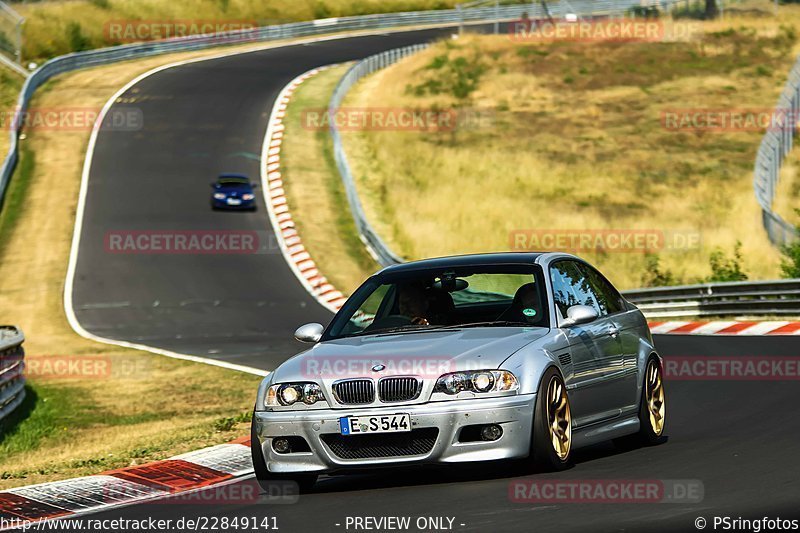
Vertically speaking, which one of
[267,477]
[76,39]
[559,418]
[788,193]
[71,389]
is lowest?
[788,193]

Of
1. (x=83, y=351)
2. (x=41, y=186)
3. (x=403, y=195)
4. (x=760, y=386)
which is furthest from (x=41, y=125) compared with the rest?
(x=760, y=386)

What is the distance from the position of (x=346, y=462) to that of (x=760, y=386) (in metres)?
6.96

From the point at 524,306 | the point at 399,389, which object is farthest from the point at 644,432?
→ the point at 399,389

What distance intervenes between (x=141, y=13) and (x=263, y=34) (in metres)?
9.06

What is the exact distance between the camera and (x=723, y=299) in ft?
84.4

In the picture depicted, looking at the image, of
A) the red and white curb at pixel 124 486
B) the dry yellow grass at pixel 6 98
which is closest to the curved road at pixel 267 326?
the red and white curb at pixel 124 486

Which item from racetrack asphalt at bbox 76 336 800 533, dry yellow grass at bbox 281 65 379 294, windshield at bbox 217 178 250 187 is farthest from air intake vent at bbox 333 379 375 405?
windshield at bbox 217 178 250 187

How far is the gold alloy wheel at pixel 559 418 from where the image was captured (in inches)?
350

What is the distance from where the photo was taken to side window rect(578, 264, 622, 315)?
10672 millimetres

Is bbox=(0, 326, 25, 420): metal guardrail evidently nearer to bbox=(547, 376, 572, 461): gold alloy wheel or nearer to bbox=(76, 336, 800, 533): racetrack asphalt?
bbox=(76, 336, 800, 533): racetrack asphalt

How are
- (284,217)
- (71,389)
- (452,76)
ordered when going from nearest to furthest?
(71,389) < (284,217) < (452,76)

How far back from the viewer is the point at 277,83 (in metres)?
58.4

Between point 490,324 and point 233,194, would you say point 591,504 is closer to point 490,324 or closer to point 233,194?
point 490,324

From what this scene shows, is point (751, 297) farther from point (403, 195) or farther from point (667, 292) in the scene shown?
point (403, 195)
